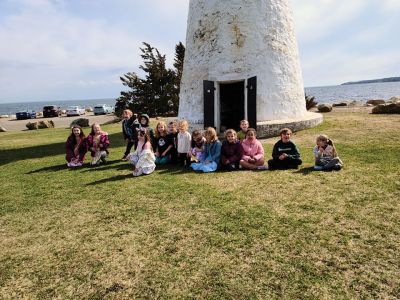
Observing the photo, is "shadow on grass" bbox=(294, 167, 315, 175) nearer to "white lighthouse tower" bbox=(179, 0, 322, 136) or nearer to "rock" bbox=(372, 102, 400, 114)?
"white lighthouse tower" bbox=(179, 0, 322, 136)

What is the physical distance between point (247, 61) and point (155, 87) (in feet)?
44.0

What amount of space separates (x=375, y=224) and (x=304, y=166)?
10.3 feet

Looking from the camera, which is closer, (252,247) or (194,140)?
(252,247)

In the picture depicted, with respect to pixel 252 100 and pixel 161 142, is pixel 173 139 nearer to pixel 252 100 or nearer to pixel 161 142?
pixel 161 142

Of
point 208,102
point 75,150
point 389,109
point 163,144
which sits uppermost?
point 208,102

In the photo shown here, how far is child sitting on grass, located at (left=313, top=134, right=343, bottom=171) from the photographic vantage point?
21.2ft

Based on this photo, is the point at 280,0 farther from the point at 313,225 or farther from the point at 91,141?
the point at 313,225

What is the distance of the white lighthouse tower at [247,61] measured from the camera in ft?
37.3

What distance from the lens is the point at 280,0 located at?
11922mm

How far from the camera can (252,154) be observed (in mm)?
7289

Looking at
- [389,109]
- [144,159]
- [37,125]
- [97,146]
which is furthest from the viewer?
[37,125]

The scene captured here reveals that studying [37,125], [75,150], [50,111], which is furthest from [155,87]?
[50,111]

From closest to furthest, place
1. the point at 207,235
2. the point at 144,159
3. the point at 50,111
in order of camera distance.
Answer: the point at 207,235, the point at 144,159, the point at 50,111

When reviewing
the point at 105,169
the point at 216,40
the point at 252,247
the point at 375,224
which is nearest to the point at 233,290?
the point at 252,247
